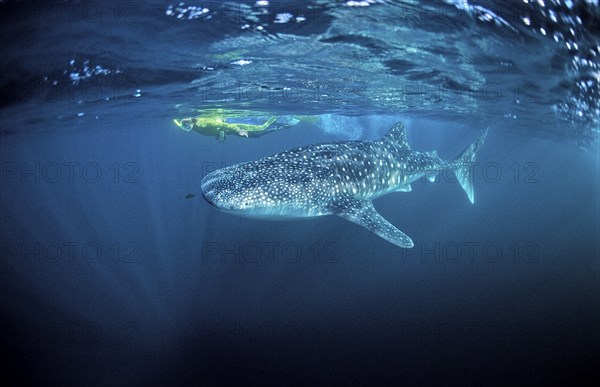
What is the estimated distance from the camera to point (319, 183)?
8352 mm

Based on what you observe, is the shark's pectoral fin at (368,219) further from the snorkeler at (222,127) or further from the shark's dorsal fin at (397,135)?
the snorkeler at (222,127)

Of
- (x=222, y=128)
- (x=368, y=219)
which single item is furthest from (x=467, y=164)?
(x=222, y=128)

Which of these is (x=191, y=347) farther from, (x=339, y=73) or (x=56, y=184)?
(x=56, y=184)

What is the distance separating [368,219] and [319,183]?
143 cm

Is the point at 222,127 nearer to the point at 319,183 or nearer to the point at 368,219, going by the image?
the point at 319,183

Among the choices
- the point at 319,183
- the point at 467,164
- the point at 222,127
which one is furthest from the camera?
the point at 222,127

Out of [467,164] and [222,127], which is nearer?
[467,164]

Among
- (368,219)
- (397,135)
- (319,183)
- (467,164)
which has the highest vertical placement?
(319,183)

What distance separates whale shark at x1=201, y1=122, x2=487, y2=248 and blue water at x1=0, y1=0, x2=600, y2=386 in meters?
2.71

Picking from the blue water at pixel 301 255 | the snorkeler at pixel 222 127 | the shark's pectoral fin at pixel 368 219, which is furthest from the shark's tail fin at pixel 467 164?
the snorkeler at pixel 222 127

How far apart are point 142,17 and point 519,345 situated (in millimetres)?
13592

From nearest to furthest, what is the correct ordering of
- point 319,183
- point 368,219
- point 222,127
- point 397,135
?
point 368,219
point 319,183
point 397,135
point 222,127

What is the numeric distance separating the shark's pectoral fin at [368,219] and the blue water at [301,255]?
12.9 ft

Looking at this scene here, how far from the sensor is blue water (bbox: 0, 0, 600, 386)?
7.29m
